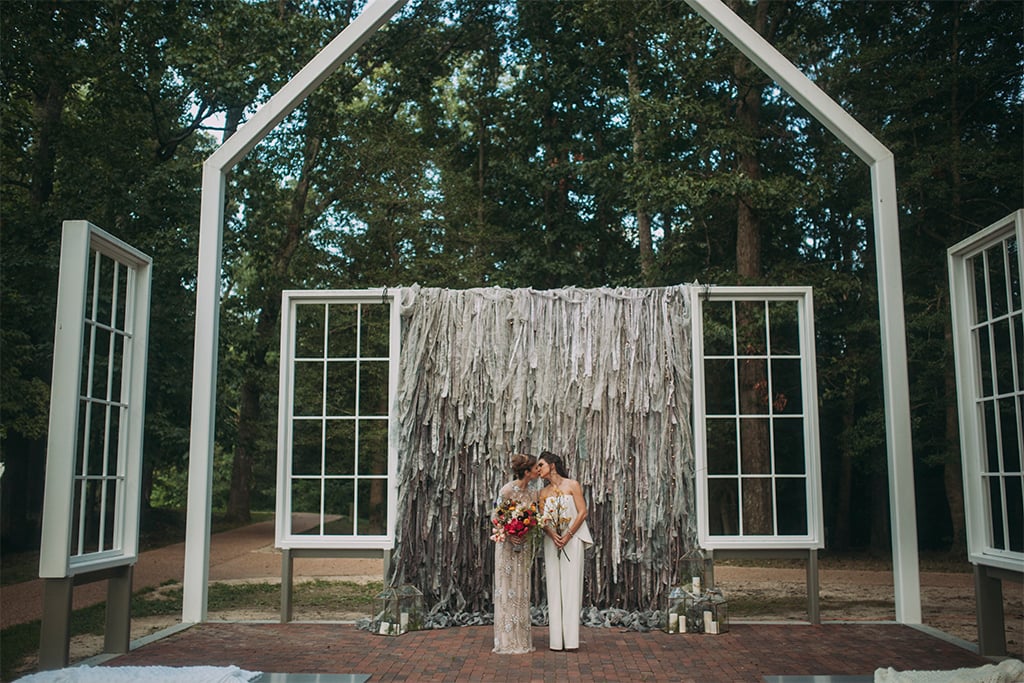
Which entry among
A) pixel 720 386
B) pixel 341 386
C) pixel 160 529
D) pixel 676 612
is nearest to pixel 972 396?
pixel 676 612

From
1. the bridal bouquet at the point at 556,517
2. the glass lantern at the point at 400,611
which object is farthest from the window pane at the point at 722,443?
the bridal bouquet at the point at 556,517

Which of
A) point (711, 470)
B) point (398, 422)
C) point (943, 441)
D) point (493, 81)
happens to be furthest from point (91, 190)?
point (943, 441)

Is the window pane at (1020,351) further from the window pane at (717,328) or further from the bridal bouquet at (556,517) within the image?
the window pane at (717,328)

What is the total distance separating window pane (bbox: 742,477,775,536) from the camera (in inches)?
440

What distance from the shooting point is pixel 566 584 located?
528cm

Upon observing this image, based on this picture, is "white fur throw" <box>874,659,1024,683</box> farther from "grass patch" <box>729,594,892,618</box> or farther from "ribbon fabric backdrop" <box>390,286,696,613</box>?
"grass patch" <box>729,594,892,618</box>

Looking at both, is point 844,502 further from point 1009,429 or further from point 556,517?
point 556,517

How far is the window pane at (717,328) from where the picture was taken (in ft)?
37.7

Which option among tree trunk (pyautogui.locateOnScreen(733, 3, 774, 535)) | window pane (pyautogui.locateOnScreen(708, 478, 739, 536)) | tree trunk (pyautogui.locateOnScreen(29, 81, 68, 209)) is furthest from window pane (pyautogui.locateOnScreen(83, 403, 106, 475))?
window pane (pyautogui.locateOnScreen(708, 478, 739, 536))

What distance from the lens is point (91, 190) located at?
463 inches

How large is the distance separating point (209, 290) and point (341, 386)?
25.2 ft

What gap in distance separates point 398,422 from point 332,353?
7858 millimetres

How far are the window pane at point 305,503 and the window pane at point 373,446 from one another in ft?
6.69

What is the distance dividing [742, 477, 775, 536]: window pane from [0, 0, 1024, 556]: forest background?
1669 mm
